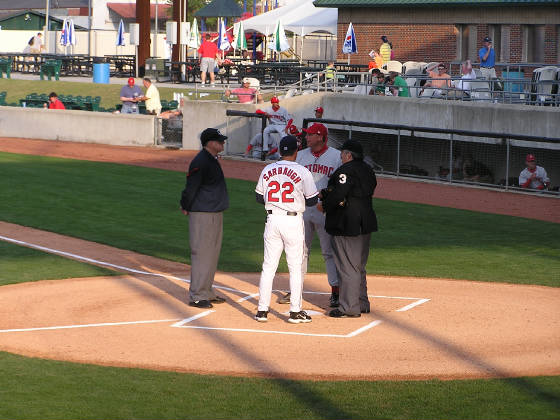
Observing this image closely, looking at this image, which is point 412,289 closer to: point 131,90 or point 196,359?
point 196,359

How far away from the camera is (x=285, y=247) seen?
32.8 feet

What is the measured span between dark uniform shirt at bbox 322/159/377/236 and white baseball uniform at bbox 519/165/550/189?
11.9m

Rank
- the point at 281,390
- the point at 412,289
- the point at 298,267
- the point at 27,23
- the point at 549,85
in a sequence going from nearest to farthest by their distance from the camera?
the point at 281,390, the point at 298,267, the point at 412,289, the point at 549,85, the point at 27,23

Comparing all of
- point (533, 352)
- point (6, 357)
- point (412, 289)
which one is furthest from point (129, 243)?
point (533, 352)

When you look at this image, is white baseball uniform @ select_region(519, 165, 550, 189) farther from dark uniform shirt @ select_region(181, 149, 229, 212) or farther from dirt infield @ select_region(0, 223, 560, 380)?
dark uniform shirt @ select_region(181, 149, 229, 212)

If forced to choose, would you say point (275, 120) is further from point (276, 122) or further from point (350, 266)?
point (350, 266)

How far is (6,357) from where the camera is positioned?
8.83m

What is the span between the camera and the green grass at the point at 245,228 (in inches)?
547

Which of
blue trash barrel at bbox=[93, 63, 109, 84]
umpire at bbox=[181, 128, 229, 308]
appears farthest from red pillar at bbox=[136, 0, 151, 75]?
umpire at bbox=[181, 128, 229, 308]

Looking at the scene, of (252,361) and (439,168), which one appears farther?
(439,168)

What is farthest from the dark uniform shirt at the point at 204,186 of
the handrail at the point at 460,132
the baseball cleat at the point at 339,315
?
the handrail at the point at 460,132

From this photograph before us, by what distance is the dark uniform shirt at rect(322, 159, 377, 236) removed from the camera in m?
10.2

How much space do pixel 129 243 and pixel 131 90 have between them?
662 inches

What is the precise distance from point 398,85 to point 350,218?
57.4ft
